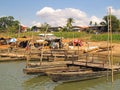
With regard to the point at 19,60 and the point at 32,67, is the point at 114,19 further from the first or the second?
the point at 32,67

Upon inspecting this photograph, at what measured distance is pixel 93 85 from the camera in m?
18.5

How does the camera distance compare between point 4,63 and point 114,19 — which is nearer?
point 4,63

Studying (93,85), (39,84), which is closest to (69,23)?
(39,84)

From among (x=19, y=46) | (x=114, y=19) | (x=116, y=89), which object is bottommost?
(x=116, y=89)

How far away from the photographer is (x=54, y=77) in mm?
17438

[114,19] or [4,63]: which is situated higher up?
[114,19]

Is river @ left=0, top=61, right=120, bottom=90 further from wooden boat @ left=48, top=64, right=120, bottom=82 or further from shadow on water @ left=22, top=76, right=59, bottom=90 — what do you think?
wooden boat @ left=48, top=64, right=120, bottom=82

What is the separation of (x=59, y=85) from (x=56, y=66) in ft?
12.7

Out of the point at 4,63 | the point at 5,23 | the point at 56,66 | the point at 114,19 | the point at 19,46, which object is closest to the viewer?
the point at 56,66

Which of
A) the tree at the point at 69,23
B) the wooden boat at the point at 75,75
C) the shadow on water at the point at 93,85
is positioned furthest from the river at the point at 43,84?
the tree at the point at 69,23

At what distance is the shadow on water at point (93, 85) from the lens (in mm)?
17641

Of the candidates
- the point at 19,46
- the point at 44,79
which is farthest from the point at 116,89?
the point at 19,46

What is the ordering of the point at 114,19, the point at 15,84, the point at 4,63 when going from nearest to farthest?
the point at 15,84 → the point at 4,63 → the point at 114,19

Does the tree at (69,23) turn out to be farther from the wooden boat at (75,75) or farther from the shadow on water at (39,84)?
the shadow on water at (39,84)
